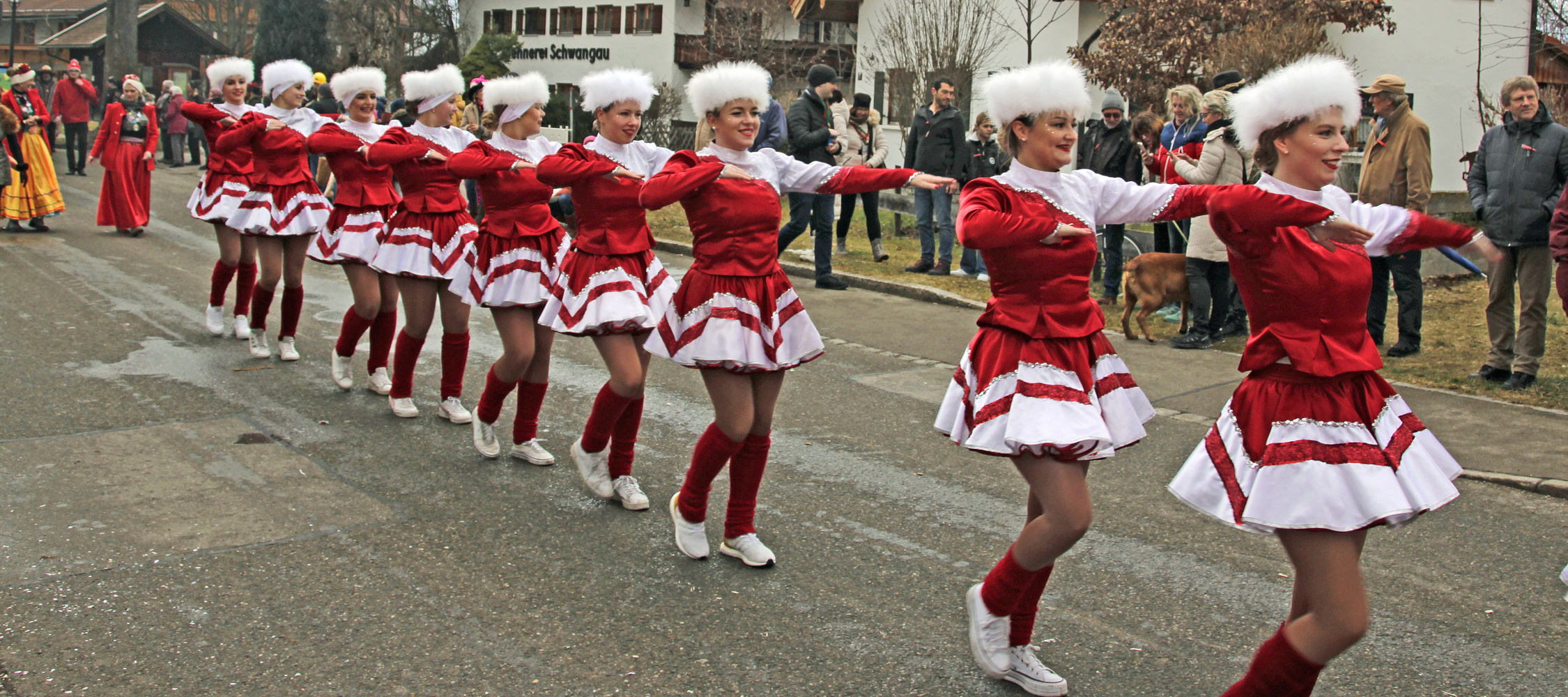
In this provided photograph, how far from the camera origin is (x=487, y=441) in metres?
6.36

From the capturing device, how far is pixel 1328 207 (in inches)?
126

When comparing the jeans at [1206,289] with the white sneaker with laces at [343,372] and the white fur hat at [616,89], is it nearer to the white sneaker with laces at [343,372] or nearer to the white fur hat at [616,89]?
the white fur hat at [616,89]

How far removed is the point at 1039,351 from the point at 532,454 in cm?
339

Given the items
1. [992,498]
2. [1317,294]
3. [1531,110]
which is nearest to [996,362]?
[1317,294]

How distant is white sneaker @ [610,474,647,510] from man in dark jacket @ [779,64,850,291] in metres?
6.92

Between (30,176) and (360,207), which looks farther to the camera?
(30,176)

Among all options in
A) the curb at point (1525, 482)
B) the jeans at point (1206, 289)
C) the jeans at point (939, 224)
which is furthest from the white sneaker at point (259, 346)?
the curb at point (1525, 482)

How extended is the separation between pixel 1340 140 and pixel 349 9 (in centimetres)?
5215

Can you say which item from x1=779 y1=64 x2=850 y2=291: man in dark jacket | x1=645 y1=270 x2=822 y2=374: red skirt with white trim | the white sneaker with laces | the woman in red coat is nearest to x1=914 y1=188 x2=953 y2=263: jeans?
x1=779 y1=64 x2=850 y2=291: man in dark jacket

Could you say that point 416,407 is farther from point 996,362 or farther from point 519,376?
point 996,362

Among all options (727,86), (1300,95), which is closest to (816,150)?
(727,86)

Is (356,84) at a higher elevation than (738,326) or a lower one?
higher

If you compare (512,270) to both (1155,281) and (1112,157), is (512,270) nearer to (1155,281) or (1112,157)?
(1155,281)

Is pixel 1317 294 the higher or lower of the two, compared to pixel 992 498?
higher
